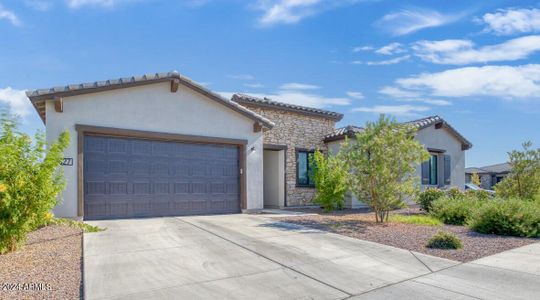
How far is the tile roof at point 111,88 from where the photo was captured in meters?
10.0

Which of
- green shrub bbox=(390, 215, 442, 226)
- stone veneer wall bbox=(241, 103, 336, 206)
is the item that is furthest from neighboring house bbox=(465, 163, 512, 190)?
green shrub bbox=(390, 215, 442, 226)

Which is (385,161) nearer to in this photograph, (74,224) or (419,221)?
(419,221)

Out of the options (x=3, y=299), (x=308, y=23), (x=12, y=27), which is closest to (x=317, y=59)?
(x=308, y=23)

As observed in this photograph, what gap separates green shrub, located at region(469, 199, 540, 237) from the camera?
9633mm

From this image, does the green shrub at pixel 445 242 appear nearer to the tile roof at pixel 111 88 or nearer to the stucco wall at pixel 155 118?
the stucco wall at pixel 155 118

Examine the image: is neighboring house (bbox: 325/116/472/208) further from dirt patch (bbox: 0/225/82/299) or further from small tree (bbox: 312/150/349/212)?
dirt patch (bbox: 0/225/82/299)

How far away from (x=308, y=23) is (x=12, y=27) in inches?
332

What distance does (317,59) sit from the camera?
13.8 meters

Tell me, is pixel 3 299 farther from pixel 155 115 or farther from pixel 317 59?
pixel 317 59

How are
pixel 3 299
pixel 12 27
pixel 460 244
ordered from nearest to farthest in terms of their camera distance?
pixel 3 299
pixel 460 244
pixel 12 27

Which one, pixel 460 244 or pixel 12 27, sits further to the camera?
pixel 12 27

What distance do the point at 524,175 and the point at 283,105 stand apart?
1095 centimetres

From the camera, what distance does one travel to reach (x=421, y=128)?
63.1 feet

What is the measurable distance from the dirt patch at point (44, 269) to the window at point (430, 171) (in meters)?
17.1
